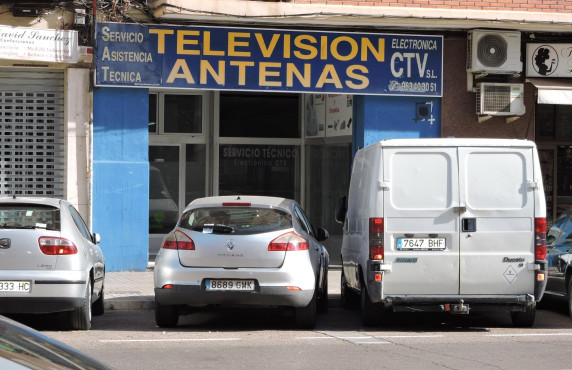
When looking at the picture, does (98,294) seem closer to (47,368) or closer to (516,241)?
(516,241)

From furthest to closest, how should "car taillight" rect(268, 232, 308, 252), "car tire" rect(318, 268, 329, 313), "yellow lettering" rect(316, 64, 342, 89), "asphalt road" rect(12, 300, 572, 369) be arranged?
"yellow lettering" rect(316, 64, 342, 89) → "car tire" rect(318, 268, 329, 313) → "car taillight" rect(268, 232, 308, 252) → "asphalt road" rect(12, 300, 572, 369)

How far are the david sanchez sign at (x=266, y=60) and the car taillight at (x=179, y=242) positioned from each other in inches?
260

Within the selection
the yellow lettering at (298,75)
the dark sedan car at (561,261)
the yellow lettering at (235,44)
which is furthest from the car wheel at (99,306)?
the yellow lettering at (298,75)

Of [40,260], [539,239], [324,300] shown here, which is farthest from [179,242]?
[539,239]

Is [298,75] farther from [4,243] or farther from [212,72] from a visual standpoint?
[4,243]

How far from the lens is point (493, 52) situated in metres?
18.4

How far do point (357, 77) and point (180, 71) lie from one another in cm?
306

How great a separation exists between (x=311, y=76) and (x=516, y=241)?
24.0 ft

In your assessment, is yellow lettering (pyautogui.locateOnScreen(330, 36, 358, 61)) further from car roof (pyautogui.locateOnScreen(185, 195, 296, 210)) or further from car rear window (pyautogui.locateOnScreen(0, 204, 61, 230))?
car rear window (pyautogui.locateOnScreen(0, 204, 61, 230))

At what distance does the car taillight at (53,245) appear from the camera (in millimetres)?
10844

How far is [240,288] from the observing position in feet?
36.3

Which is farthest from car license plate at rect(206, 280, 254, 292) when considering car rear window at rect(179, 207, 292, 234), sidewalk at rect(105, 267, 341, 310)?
sidewalk at rect(105, 267, 341, 310)

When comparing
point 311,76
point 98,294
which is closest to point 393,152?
point 98,294

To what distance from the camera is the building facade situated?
1738 centimetres
